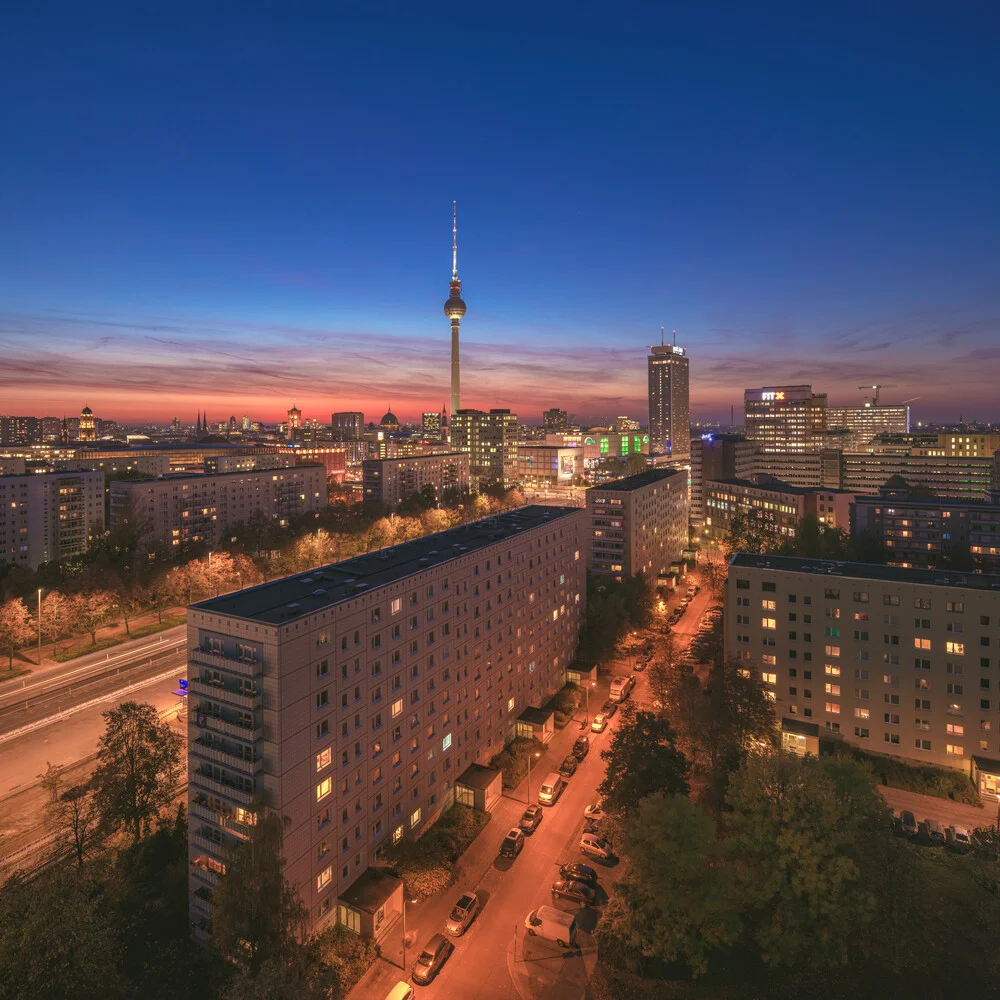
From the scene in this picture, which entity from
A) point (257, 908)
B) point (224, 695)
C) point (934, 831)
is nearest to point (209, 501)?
point (224, 695)

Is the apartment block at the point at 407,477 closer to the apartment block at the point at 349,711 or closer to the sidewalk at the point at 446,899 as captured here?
the apartment block at the point at 349,711

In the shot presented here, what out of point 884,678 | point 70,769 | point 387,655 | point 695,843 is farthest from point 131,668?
point 884,678

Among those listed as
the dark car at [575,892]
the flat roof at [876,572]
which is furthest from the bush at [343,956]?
the flat roof at [876,572]

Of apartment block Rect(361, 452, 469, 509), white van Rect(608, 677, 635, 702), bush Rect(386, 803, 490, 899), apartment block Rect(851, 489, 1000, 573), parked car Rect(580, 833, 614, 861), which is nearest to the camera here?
bush Rect(386, 803, 490, 899)

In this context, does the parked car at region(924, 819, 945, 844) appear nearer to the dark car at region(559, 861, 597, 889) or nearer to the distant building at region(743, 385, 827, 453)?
the dark car at region(559, 861, 597, 889)

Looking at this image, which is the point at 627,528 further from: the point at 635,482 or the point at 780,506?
the point at 780,506

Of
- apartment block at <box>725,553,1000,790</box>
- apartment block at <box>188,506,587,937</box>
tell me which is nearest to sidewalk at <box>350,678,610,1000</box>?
apartment block at <box>188,506,587,937</box>
